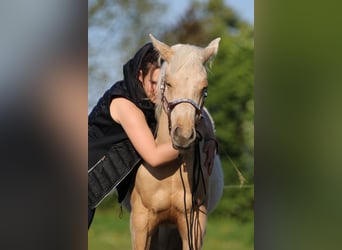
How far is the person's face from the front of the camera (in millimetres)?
2021

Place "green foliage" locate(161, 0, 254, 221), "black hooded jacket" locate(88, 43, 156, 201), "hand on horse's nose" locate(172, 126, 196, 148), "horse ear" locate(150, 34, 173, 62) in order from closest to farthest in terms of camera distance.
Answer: "hand on horse's nose" locate(172, 126, 196, 148), "horse ear" locate(150, 34, 173, 62), "black hooded jacket" locate(88, 43, 156, 201), "green foliage" locate(161, 0, 254, 221)

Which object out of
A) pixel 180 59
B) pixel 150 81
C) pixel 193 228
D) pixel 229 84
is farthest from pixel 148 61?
pixel 193 228

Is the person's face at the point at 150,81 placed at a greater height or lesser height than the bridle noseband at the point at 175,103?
greater

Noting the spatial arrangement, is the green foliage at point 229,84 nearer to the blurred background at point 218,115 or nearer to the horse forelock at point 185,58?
the blurred background at point 218,115

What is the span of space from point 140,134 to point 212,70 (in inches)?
13.1

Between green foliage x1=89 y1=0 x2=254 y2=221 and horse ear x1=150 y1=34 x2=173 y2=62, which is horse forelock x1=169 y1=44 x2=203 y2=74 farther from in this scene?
green foliage x1=89 y1=0 x2=254 y2=221

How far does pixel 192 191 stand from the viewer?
1.98 m

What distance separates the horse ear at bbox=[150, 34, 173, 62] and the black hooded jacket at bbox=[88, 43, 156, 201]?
0.10 metres

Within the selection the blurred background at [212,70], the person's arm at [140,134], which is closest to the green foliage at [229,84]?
the blurred background at [212,70]

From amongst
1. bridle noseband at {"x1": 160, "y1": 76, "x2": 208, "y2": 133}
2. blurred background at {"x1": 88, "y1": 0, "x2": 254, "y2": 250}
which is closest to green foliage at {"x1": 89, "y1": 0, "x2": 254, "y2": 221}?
blurred background at {"x1": 88, "y1": 0, "x2": 254, "y2": 250}

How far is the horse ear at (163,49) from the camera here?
190cm

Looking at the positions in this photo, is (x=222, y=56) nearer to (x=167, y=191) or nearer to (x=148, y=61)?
(x=148, y=61)

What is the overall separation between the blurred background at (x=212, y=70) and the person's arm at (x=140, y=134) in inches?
4.7
